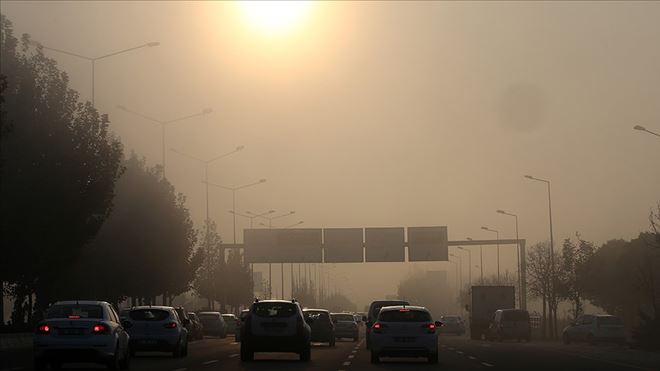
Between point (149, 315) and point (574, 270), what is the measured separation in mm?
57534

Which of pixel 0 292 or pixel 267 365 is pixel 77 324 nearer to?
pixel 267 365

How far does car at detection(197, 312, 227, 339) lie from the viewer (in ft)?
244

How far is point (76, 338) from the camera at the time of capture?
2712 cm

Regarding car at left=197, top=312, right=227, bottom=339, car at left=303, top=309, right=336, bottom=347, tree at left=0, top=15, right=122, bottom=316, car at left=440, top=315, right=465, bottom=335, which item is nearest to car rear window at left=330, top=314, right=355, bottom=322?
car at left=197, top=312, right=227, bottom=339

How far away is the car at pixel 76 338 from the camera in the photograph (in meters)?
27.0

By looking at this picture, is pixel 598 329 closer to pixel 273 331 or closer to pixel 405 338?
pixel 405 338

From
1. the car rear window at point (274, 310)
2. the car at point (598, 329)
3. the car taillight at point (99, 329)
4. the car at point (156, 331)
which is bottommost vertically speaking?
the car at point (598, 329)

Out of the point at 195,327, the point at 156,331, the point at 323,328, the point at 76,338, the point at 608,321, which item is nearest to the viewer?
the point at 76,338

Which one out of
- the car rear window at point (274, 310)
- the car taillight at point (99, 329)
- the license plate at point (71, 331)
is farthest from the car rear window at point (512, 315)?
the license plate at point (71, 331)

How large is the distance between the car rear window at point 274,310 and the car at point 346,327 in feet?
107

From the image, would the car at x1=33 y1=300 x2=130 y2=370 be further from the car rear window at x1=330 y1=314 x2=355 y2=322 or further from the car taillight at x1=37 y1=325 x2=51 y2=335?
the car rear window at x1=330 y1=314 x2=355 y2=322

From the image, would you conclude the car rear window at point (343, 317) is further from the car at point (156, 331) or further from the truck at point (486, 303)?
the car at point (156, 331)

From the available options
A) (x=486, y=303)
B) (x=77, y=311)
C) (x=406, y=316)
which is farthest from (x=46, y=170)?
(x=486, y=303)

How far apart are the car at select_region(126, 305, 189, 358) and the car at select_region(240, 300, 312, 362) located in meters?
3.60
